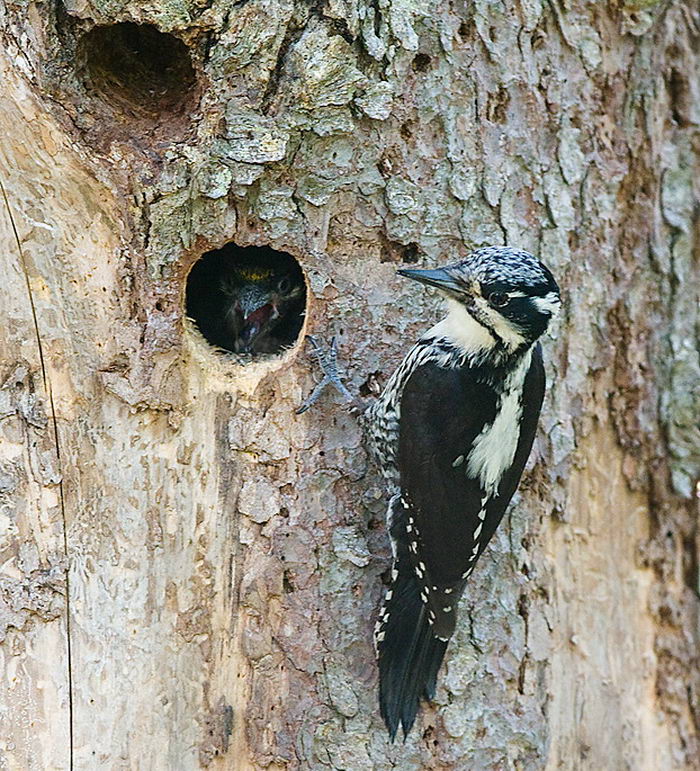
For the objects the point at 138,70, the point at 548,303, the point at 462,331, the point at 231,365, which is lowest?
the point at 231,365

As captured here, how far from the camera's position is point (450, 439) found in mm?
3244

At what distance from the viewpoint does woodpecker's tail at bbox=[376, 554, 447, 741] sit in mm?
3105

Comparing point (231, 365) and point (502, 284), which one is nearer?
point (502, 284)

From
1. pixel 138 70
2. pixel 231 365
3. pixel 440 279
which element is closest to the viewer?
pixel 440 279

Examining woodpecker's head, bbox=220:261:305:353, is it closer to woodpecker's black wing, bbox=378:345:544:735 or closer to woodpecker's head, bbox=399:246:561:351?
woodpecker's black wing, bbox=378:345:544:735

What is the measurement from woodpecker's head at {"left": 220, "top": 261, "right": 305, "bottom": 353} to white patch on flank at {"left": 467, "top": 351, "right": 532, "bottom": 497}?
1.03 meters

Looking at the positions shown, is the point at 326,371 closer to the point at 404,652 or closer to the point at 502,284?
the point at 502,284

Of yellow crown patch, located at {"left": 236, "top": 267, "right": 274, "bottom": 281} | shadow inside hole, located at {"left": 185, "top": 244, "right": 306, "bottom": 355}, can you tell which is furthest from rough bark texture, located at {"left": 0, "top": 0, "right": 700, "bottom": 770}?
yellow crown patch, located at {"left": 236, "top": 267, "right": 274, "bottom": 281}

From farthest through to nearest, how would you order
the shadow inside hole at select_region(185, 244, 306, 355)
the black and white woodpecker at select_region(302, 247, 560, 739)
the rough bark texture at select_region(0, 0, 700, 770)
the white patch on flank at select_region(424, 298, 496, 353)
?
the shadow inside hole at select_region(185, 244, 306, 355) → the white patch on flank at select_region(424, 298, 496, 353) → the black and white woodpecker at select_region(302, 247, 560, 739) → the rough bark texture at select_region(0, 0, 700, 770)

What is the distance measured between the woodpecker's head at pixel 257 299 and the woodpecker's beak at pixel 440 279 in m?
1.01

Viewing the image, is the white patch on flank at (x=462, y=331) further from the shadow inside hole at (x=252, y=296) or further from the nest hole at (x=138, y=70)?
the nest hole at (x=138, y=70)

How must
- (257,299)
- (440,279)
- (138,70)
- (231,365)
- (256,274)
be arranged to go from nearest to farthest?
1. (440,279)
2. (231,365)
3. (138,70)
4. (257,299)
5. (256,274)

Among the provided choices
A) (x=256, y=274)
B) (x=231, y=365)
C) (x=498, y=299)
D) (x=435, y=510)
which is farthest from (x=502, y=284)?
(x=256, y=274)

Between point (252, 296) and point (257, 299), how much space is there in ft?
0.09
